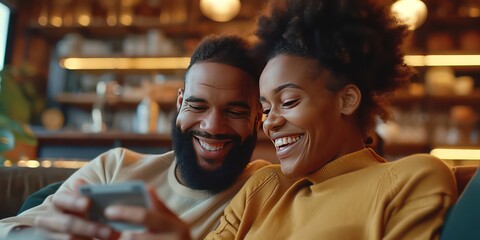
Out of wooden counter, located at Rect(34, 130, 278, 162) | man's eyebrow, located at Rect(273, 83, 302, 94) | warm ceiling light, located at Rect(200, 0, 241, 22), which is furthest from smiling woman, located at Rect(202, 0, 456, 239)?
wooden counter, located at Rect(34, 130, 278, 162)

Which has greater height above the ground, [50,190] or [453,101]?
[453,101]

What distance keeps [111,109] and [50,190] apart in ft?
11.7

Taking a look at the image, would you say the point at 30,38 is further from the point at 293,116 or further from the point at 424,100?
the point at 293,116

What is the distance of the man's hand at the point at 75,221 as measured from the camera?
935 mm

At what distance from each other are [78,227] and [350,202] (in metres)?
0.52

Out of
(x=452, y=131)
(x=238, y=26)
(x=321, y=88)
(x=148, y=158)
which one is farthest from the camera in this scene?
(x=238, y=26)

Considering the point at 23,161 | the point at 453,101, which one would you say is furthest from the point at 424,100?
the point at 23,161

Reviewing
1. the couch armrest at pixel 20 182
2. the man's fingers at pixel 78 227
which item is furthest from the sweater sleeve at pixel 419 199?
the couch armrest at pixel 20 182

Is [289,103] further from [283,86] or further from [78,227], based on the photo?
[78,227]

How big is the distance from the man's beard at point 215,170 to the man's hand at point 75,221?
0.57m

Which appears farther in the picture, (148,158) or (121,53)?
(121,53)

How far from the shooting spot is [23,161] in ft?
11.6

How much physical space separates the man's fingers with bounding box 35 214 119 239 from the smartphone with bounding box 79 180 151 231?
0.04 ft

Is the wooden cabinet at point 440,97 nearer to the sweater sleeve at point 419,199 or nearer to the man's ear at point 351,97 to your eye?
the man's ear at point 351,97
